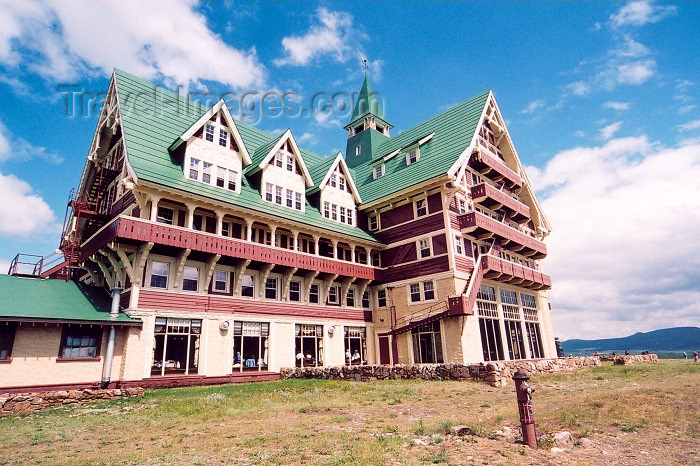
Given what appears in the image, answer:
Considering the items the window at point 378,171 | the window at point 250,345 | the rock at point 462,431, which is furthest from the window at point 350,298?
the rock at point 462,431

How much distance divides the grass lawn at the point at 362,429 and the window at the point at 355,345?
51.3 feet

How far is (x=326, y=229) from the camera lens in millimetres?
32531

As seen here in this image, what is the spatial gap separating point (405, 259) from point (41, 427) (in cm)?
2689

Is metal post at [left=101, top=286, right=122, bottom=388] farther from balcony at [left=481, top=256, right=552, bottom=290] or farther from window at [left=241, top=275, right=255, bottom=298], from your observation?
balcony at [left=481, top=256, right=552, bottom=290]

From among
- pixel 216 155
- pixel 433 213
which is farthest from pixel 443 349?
pixel 216 155

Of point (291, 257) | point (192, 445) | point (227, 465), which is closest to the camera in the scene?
point (227, 465)

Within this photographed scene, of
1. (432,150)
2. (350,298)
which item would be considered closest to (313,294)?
(350,298)

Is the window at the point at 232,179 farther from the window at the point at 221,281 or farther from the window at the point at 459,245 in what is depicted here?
the window at the point at 459,245

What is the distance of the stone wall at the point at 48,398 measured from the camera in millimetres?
16188

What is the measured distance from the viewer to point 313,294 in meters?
33.4

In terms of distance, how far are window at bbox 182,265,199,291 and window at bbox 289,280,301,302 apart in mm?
7446

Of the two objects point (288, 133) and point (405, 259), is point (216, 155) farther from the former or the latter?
point (405, 259)

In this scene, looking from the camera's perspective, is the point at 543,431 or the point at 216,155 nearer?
the point at 543,431

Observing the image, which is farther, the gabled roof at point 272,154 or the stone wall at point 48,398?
the gabled roof at point 272,154
